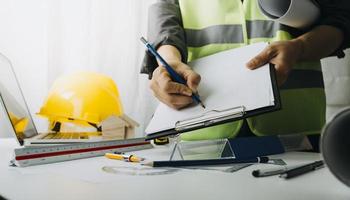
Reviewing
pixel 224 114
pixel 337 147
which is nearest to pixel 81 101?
pixel 224 114

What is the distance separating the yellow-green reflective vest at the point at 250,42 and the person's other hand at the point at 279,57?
14cm

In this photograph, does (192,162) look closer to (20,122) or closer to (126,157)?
(126,157)

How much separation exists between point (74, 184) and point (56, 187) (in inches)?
0.9

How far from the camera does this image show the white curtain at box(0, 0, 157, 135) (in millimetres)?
1260

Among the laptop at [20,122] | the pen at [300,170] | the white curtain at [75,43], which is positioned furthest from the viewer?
the white curtain at [75,43]

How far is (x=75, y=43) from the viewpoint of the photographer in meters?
1.33

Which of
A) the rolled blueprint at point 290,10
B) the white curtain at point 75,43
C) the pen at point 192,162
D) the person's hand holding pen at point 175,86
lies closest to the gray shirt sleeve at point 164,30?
the person's hand holding pen at point 175,86

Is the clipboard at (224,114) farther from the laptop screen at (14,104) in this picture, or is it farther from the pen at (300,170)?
the laptop screen at (14,104)

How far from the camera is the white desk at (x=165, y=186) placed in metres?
0.35

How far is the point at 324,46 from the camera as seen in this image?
68cm

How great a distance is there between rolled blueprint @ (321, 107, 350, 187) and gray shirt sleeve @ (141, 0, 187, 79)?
0.51 meters

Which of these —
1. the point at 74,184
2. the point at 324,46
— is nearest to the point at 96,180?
the point at 74,184

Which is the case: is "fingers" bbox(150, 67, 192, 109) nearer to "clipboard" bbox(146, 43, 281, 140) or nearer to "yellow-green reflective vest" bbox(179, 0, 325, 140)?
"clipboard" bbox(146, 43, 281, 140)

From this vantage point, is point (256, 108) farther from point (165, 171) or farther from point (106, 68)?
point (106, 68)
